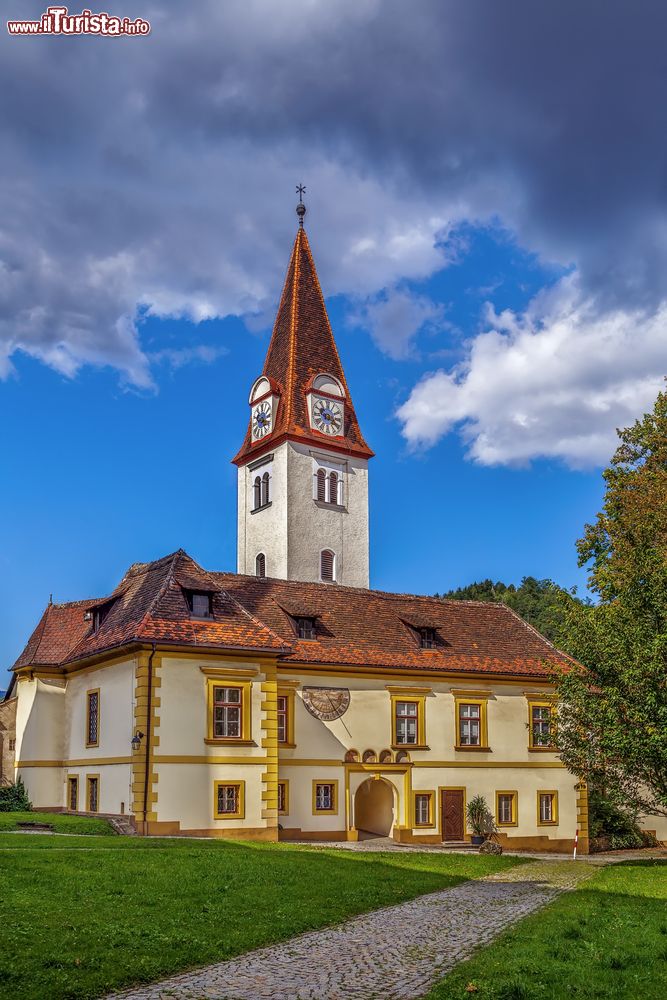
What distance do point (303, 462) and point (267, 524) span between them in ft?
13.6

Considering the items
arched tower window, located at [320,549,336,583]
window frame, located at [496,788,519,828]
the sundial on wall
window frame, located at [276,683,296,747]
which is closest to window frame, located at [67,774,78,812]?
window frame, located at [276,683,296,747]

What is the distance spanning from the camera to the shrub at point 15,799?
3341cm

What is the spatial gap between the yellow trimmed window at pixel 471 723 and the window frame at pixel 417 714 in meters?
1.45

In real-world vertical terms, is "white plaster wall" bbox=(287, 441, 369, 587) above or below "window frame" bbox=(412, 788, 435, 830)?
above

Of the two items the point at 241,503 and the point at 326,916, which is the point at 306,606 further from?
the point at 241,503

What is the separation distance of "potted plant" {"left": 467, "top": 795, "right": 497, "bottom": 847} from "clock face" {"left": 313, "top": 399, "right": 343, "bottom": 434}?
29.2m

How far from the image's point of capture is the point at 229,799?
97.0 ft

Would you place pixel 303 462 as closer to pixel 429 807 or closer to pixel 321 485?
pixel 321 485

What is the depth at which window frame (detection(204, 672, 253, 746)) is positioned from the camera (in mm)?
29562

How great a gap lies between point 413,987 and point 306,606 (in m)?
26.6

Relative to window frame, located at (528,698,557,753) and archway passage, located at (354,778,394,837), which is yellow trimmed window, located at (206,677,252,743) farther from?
window frame, located at (528,698,557,753)

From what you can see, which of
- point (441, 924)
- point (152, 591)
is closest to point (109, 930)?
point (441, 924)

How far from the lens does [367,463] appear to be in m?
62.6

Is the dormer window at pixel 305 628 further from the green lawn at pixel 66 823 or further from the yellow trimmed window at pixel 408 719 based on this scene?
the green lawn at pixel 66 823
